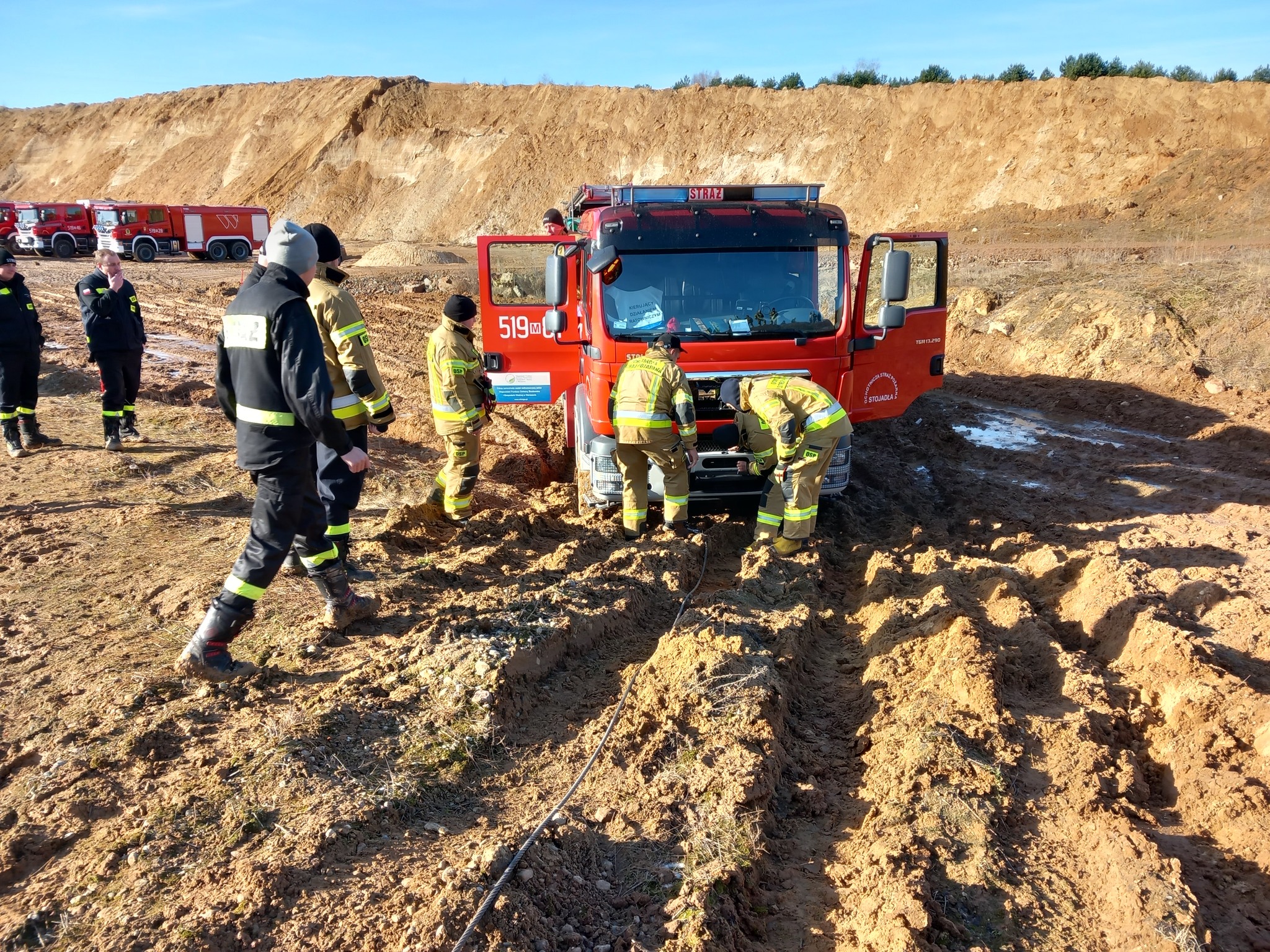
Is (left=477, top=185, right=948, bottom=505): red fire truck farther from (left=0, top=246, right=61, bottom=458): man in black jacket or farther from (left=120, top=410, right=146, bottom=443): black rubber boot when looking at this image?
(left=0, top=246, right=61, bottom=458): man in black jacket

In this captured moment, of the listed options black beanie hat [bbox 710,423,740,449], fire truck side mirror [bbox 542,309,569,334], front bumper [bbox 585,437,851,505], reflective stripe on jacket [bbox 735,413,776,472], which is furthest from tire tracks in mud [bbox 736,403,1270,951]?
fire truck side mirror [bbox 542,309,569,334]

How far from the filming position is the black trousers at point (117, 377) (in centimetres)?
793

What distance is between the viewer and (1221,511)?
24.3ft

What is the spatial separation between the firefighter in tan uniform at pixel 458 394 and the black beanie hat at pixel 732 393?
74.6 inches

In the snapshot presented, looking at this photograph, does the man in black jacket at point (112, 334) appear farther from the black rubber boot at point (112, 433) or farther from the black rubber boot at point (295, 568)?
the black rubber boot at point (295, 568)

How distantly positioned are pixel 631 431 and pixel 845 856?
3.38 m

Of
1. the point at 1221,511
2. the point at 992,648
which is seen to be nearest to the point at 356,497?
the point at 992,648

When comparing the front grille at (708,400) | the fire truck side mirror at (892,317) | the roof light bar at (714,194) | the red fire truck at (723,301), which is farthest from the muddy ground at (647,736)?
the roof light bar at (714,194)

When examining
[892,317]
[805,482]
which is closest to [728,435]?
[805,482]

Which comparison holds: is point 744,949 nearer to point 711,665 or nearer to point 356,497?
point 711,665

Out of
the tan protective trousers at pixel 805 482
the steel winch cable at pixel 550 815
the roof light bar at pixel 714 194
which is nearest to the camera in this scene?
the steel winch cable at pixel 550 815

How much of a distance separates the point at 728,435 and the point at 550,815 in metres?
3.45

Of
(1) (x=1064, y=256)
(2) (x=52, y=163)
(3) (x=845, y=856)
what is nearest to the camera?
(3) (x=845, y=856)

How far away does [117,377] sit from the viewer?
8.08 meters
